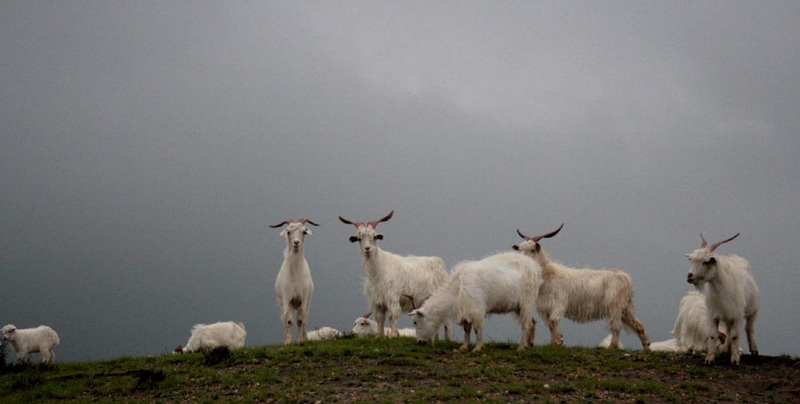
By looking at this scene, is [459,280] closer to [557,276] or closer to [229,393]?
[557,276]

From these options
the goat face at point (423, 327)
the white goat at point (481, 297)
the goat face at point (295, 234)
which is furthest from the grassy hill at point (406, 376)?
the goat face at point (295, 234)

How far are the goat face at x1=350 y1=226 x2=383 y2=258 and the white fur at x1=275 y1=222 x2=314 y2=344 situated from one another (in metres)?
1.44

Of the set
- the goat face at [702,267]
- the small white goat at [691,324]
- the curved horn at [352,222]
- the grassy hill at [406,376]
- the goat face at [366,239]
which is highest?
the curved horn at [352,222]

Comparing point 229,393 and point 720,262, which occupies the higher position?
point 720,262

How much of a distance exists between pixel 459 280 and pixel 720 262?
5.20m

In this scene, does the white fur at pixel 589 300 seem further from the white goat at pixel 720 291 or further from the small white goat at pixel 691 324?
the white goat at pixel 720 291

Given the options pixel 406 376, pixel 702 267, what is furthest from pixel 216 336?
pixel 702 267

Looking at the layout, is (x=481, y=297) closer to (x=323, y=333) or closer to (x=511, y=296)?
(x=511, y=296)

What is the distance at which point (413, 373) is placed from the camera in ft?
37.3

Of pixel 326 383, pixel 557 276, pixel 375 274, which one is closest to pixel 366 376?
pixel 326 383

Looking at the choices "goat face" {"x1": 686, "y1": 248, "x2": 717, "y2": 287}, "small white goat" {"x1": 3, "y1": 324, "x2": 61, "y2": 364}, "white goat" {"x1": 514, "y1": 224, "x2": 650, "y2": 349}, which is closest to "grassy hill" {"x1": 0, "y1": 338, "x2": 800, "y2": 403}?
"white goat" {"x1": 514, "y1": 224, "x2": 650, "y2": 349}

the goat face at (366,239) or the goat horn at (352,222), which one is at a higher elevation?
the goat horn at (352,222)

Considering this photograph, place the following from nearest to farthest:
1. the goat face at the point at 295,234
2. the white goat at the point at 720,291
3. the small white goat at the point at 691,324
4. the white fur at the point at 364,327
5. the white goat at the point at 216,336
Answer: the white goat at the point at 720,291
the small white goat at the point at 691,324
the goat face at the point at 295,234
the white goat at the point at 216,336
the white fur at the point at 364,327

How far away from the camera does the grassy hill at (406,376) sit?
1030cm
